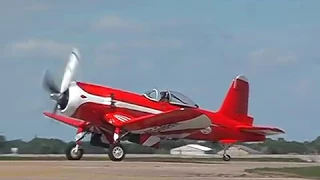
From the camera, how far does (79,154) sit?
37.8 meters

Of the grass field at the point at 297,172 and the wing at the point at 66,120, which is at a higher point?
the wing at the point at 66,120

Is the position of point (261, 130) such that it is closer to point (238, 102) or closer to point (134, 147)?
point (238, 102)

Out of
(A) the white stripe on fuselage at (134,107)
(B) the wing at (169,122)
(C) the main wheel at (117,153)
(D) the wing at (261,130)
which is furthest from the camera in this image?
(D) the wing at (261,130)

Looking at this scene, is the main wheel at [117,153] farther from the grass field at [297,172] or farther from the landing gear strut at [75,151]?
the grass field at [297,172]

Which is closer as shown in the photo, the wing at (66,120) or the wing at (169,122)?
the wing at (169,122)

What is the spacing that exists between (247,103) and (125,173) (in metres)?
21.1

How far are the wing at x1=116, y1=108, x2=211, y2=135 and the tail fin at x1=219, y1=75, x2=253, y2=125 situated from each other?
524 centimetres

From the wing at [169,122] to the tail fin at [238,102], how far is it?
5245 mm

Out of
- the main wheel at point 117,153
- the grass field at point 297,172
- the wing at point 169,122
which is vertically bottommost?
the grass field at point 297,172

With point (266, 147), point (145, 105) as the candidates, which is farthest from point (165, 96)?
point (266, 147)

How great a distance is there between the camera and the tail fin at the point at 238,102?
142ft

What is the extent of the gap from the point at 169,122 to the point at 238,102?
775 centimetres

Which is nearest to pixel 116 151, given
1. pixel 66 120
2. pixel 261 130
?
pixel 66 120

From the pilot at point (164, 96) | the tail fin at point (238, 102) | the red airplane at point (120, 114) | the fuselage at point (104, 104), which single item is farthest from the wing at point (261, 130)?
the pilot at point (164, 96)
